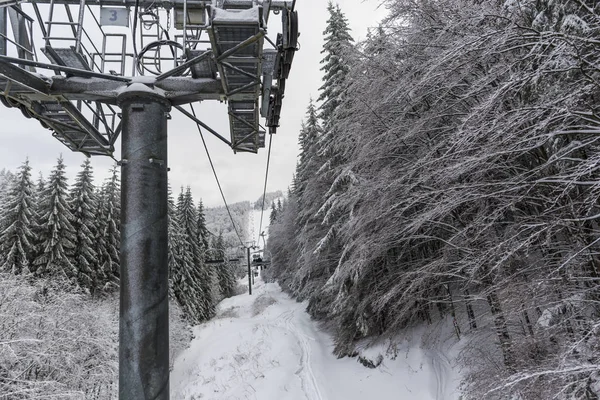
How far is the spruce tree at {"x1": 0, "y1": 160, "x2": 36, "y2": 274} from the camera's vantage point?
21155 mm

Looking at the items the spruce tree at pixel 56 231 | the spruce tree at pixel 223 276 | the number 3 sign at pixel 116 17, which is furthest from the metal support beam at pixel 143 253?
the spruce tree at pixel 223 276

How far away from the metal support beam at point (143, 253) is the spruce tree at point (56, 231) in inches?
922

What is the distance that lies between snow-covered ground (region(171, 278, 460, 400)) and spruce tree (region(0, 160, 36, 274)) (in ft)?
40.3

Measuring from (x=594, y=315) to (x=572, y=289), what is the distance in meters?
0.42

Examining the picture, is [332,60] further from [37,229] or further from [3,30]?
[37,229]

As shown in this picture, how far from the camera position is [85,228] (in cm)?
2458

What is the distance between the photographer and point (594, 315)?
4969 mm

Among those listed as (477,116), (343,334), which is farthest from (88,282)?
(477,116)

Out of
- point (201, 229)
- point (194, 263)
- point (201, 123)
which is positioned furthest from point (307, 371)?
point (201, 229)

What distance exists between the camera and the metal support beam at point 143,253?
A: 8.29ft

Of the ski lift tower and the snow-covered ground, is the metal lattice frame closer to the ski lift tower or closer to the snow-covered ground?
the ski lift tower

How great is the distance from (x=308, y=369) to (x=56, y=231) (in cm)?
1914

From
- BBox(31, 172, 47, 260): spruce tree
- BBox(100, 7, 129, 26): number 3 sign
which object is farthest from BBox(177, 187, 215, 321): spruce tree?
BBox(100, 7, 129, 26): number 3 sign

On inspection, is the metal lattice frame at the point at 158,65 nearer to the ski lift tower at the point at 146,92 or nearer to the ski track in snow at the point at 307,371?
the ski lift tower at the point at 146,92
